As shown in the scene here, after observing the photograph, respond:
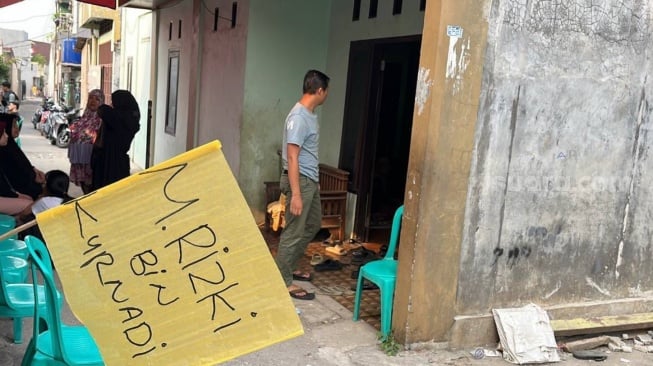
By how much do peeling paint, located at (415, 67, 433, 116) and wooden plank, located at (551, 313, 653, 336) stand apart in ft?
6.00

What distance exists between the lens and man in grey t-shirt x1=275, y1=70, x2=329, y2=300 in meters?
4.32

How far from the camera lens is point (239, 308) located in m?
2.09

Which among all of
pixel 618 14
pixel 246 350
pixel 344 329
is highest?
pixel 618 14

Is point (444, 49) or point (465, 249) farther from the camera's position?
point (465, 249)

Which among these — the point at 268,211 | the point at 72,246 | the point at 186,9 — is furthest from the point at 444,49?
the point at 186,9

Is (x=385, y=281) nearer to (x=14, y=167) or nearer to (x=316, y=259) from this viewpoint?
(x=316, y=259)

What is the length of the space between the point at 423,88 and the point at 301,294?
1.96 metres

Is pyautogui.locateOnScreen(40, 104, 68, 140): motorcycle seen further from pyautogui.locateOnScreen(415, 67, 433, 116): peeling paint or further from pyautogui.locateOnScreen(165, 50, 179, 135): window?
pyautogui.locateOnScreen(415, 67, 433, 116): peeling paint

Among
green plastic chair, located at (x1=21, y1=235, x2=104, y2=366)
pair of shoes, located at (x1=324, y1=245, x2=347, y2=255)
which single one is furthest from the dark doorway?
green plastic chair, located at (x1=21, y1=235, x2=104, y2=366)

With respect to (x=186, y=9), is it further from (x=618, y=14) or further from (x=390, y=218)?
(x=618, y=14)

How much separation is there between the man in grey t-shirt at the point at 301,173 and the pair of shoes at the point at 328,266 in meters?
0.81

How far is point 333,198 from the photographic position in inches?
252

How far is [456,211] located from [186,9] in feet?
21.9

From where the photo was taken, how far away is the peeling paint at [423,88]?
11.7 feet
